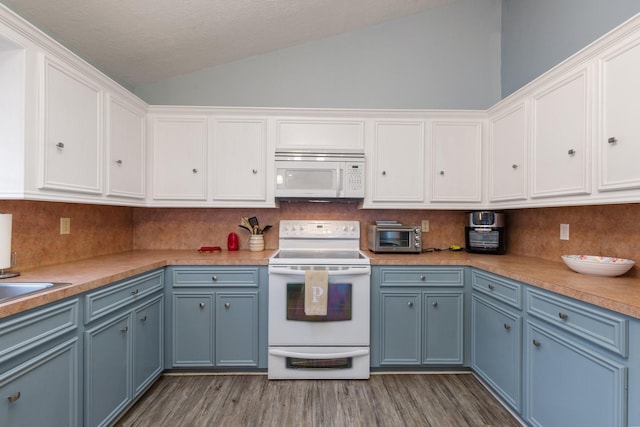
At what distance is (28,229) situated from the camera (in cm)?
181

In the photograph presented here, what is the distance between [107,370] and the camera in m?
1.66

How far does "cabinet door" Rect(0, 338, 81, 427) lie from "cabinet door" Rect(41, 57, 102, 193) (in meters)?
0.86

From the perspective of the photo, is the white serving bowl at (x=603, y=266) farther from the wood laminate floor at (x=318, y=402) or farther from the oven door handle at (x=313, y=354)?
the oven door handle at (x=313, y=354)

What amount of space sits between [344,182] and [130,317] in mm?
1813

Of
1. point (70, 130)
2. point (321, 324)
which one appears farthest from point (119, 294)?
point (321, 324)

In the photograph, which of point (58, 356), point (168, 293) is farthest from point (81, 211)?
point (58, 356)

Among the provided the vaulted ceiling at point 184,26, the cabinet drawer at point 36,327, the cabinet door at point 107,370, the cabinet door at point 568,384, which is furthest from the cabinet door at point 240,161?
the cabinet door at point 568,384

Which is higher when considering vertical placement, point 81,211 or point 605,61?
point 605,61

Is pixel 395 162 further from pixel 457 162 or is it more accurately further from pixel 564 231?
pixel 564 231

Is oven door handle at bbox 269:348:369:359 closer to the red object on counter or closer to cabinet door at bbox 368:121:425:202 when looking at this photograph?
the red object on counter

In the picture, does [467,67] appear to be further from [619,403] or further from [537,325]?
[619,403]

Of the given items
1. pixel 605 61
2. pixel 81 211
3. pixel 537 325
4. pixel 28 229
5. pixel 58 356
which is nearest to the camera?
pixel 58 356

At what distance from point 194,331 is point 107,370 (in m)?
0.66

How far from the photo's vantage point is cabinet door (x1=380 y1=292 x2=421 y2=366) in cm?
232
